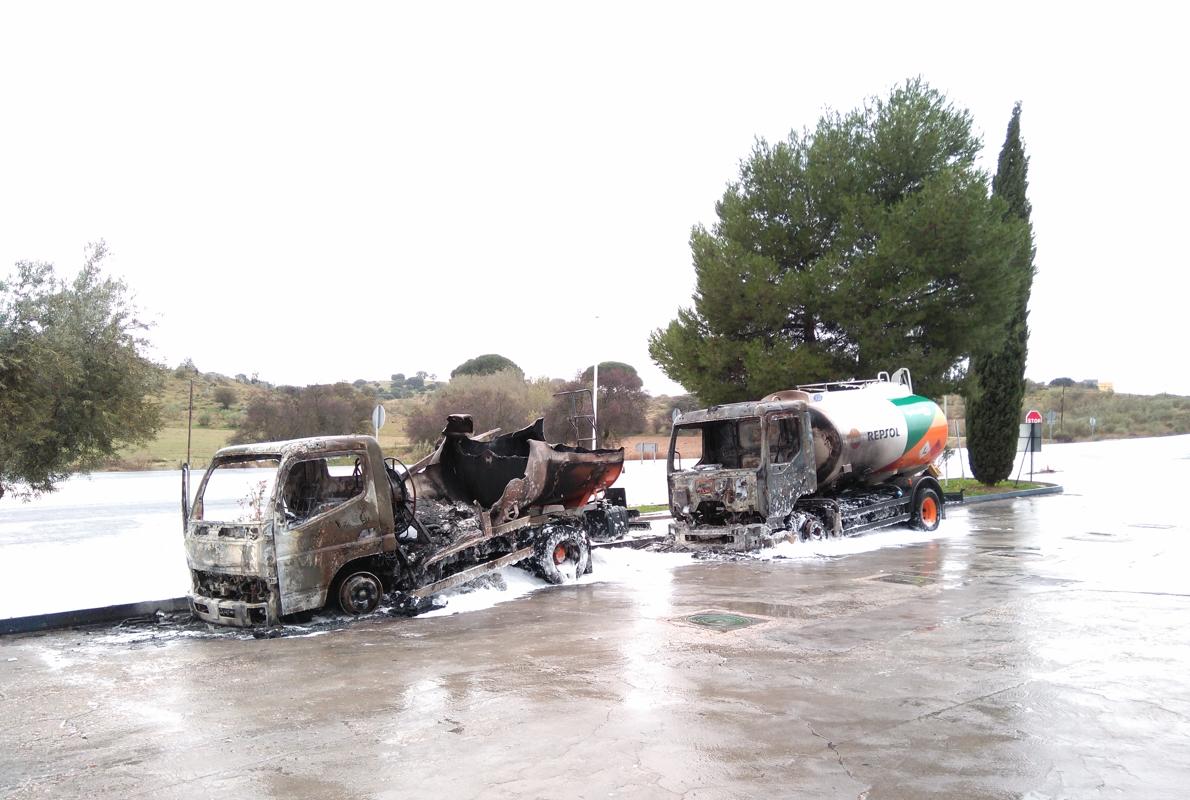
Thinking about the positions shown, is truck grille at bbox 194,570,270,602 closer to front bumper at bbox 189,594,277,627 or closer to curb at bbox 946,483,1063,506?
front bumper at bbox 189,594,277,627

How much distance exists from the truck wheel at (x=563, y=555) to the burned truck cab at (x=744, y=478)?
3.17 m

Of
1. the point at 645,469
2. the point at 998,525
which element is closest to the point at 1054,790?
the point at 998,525

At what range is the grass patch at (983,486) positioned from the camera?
26.3 metres

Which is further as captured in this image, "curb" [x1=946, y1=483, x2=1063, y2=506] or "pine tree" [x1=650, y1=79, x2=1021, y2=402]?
"curb" [x1=946, y1=483, x2=1063, y2=506]

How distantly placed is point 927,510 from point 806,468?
162 inches

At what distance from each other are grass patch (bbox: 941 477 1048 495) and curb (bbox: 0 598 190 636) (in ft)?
72.2

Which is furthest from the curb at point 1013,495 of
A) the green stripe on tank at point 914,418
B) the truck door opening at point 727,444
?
the truck door opening at point 727,444

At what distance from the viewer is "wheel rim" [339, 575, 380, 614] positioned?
9.75 metres

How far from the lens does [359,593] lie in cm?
986

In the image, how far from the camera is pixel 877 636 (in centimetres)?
828

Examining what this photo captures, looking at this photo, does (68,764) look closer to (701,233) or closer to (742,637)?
(742,637)

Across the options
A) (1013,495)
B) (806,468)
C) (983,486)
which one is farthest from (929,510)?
(983,486)

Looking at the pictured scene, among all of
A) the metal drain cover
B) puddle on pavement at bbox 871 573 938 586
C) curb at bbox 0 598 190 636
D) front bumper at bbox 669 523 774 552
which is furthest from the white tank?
curb at bbox 0 598 190 636

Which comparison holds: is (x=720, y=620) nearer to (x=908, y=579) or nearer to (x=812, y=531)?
(x=908, y=579)
